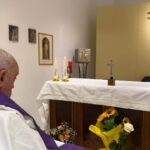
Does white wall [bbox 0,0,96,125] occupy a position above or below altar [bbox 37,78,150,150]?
above

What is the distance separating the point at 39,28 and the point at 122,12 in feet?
5.94

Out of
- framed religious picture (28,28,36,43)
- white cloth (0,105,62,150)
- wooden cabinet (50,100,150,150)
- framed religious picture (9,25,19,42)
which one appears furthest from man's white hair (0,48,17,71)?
framed religious picture (28,28,36,43)

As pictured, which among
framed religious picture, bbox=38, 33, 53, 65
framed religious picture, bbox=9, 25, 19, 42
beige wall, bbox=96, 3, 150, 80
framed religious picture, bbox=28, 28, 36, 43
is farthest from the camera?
beige wall, bbox=96, 3, 150, 80

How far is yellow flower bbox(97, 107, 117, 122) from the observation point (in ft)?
8.41

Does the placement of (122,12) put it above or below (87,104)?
above

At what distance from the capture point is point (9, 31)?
10.9ft

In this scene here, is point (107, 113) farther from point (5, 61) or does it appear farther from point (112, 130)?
point (5, 61)

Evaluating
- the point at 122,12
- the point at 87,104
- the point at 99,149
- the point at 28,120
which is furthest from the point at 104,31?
the point at 28,120

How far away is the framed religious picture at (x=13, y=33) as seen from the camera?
3336 millimetres

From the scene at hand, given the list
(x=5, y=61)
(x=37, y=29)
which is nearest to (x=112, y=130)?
(x=5, y=61)

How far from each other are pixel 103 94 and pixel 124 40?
8.10 feet

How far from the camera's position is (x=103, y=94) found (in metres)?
2.71

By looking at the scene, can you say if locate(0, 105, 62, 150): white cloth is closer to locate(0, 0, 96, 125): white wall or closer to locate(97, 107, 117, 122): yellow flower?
locate(97, 107, 117, 122): yellow flower

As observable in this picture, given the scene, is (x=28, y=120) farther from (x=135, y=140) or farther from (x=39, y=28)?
(x=39, y=28)
